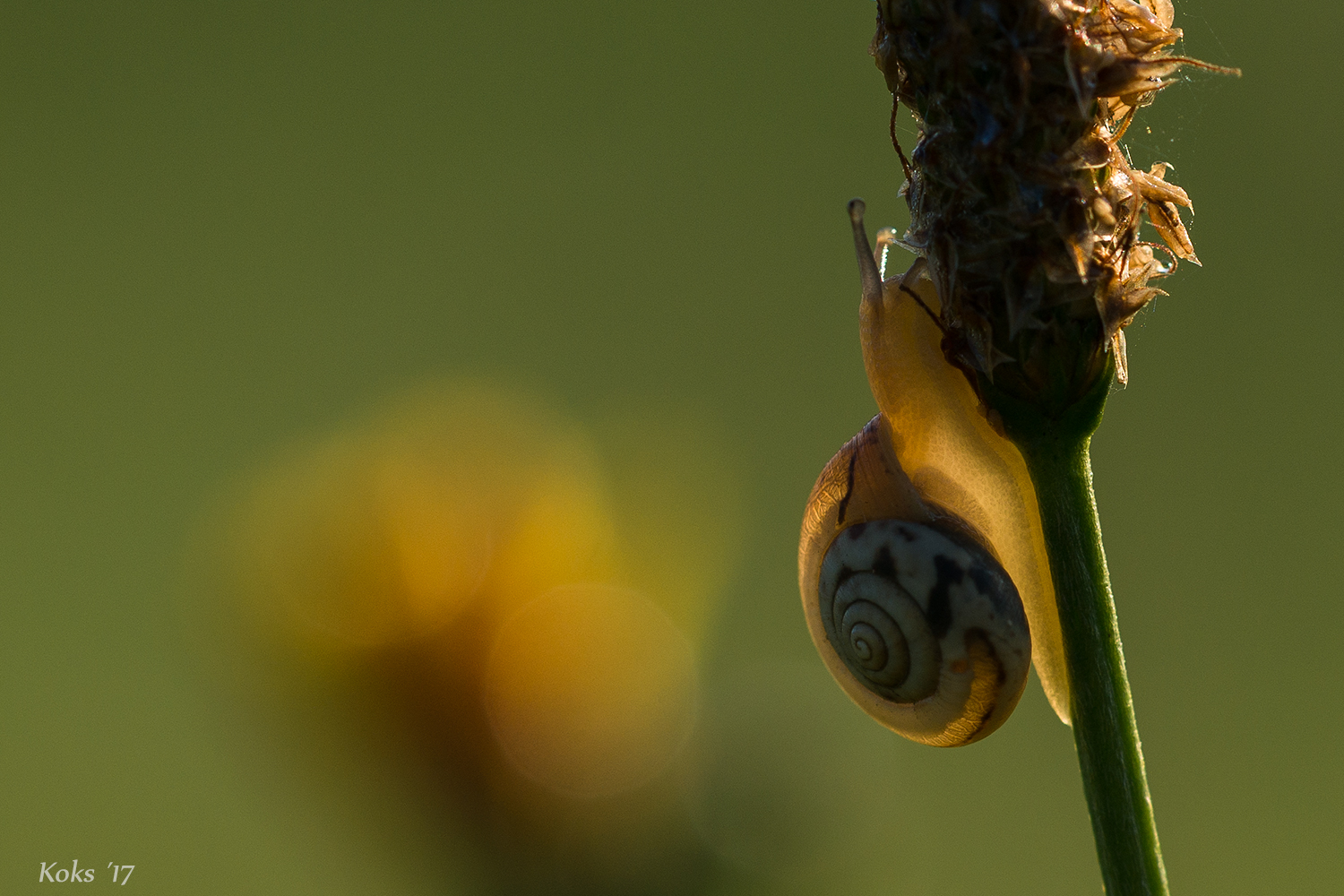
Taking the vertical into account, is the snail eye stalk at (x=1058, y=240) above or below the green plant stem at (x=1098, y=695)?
above

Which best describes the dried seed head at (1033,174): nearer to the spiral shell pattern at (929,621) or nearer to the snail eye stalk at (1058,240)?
the snail eye stalk at (1058,240)

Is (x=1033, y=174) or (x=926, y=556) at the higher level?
(x=1033, y=174)

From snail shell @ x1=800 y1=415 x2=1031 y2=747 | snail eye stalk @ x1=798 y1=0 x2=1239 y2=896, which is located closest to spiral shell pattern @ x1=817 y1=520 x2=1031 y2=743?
snail shell @ x1=800 y1=415 x2=1031 y2=747

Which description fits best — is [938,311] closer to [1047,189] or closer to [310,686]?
[1047,189]

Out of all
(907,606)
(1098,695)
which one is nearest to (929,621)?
(907,606)

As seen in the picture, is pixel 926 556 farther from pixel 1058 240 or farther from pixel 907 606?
pixel 1058 240

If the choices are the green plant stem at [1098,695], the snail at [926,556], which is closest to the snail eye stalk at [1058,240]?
the green plant stem at [1098,695]

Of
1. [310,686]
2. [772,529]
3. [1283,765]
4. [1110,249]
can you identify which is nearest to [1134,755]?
[1110,249]
